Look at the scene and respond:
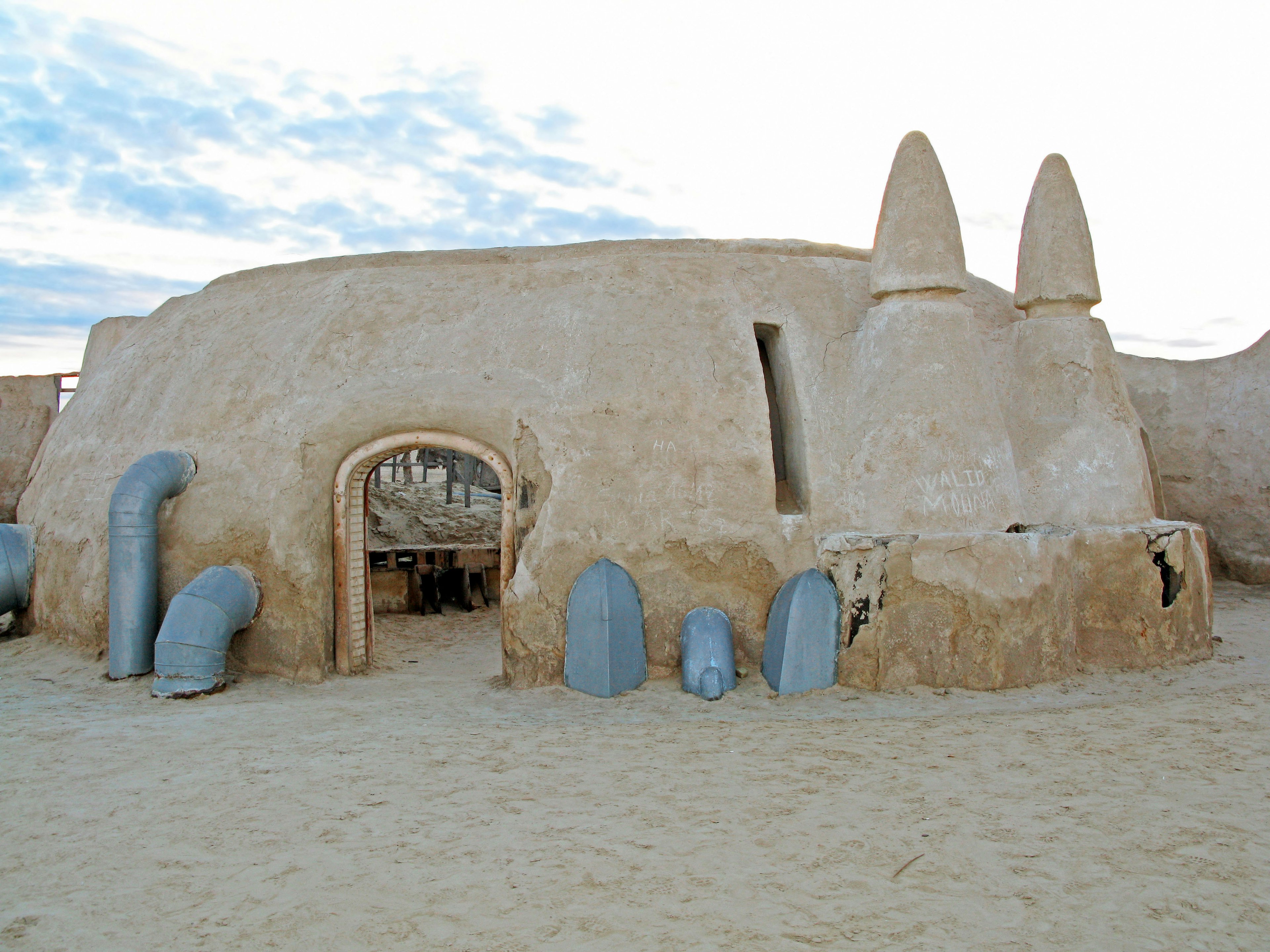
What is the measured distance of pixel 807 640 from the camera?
694 centimetres

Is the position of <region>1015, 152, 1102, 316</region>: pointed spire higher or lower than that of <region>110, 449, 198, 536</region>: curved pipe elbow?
higher

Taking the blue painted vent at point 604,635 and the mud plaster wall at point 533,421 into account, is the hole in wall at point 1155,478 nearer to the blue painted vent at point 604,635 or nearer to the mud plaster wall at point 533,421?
the mud plaster wall at point 533,421

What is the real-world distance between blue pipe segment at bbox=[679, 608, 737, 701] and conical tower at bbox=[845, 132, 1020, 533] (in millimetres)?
1362

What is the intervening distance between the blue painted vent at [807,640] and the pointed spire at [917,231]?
8.74 feet

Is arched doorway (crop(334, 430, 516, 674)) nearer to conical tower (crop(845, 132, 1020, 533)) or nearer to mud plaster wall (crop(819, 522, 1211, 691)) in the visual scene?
mud plaster wall (crop(819, 522, 1211, 691))

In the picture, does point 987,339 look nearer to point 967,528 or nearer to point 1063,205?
point 1063,205

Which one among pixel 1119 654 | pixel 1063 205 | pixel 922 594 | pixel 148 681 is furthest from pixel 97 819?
pixel 1063 205

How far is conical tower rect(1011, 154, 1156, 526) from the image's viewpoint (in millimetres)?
7891

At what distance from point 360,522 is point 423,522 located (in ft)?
20.8

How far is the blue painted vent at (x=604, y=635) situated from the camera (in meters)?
7.03

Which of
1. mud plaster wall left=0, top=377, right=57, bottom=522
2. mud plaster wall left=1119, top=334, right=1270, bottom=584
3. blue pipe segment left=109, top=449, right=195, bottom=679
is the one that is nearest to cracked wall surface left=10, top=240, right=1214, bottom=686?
blue pipe segment left=109, top=449, right=195, bottom=679

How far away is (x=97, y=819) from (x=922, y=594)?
5351 millimetres

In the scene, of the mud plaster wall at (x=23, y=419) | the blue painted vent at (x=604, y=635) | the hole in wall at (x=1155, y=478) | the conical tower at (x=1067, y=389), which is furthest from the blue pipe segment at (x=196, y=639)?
the hole in wall at (x=1155, y=478)

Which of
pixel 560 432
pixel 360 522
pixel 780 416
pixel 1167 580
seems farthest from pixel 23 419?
pixel 1167 580
